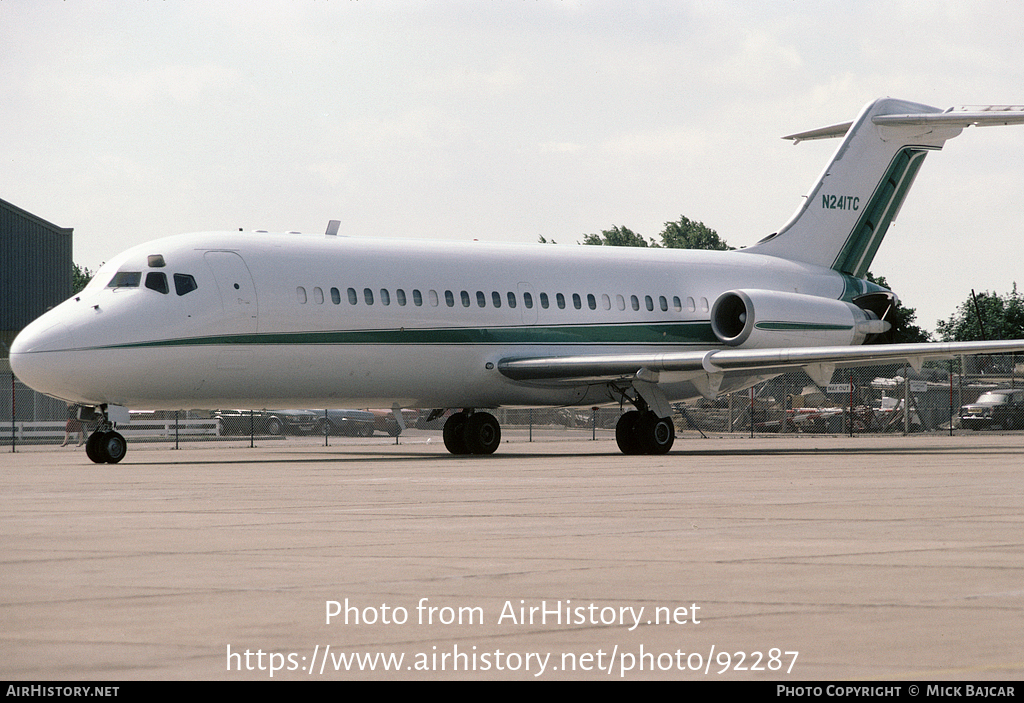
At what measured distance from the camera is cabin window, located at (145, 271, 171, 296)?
2322cm

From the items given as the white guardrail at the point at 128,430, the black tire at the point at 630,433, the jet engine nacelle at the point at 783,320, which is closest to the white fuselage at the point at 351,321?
the jet engine nacelle at the point at 783,320

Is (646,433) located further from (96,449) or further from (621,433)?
(96,449)

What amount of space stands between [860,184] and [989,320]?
9124 centimetres

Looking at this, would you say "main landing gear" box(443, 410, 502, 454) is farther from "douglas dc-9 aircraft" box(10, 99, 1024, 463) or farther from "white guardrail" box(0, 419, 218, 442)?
"white guardrail" box(0, 419, 218, 442)

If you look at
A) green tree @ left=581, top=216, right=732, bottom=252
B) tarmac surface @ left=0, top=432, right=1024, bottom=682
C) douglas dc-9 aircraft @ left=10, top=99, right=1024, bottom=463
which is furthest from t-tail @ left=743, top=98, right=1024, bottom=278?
green tree @ left=581, top=216, right=732, bottom=252

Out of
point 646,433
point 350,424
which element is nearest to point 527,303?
point 646,433

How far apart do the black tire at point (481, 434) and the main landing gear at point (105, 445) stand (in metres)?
7.63

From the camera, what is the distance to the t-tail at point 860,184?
33406 mm

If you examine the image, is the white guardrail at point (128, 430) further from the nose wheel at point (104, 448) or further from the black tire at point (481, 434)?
the nose wheel at point (104, 448)

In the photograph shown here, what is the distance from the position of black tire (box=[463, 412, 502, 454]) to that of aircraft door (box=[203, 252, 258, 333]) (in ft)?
21.1

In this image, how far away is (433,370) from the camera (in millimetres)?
26234

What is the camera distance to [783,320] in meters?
29.9

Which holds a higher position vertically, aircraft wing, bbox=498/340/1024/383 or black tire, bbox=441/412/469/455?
aircraft wing, bbox=498/340/1024/383

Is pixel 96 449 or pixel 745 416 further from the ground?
pixel 96 449
